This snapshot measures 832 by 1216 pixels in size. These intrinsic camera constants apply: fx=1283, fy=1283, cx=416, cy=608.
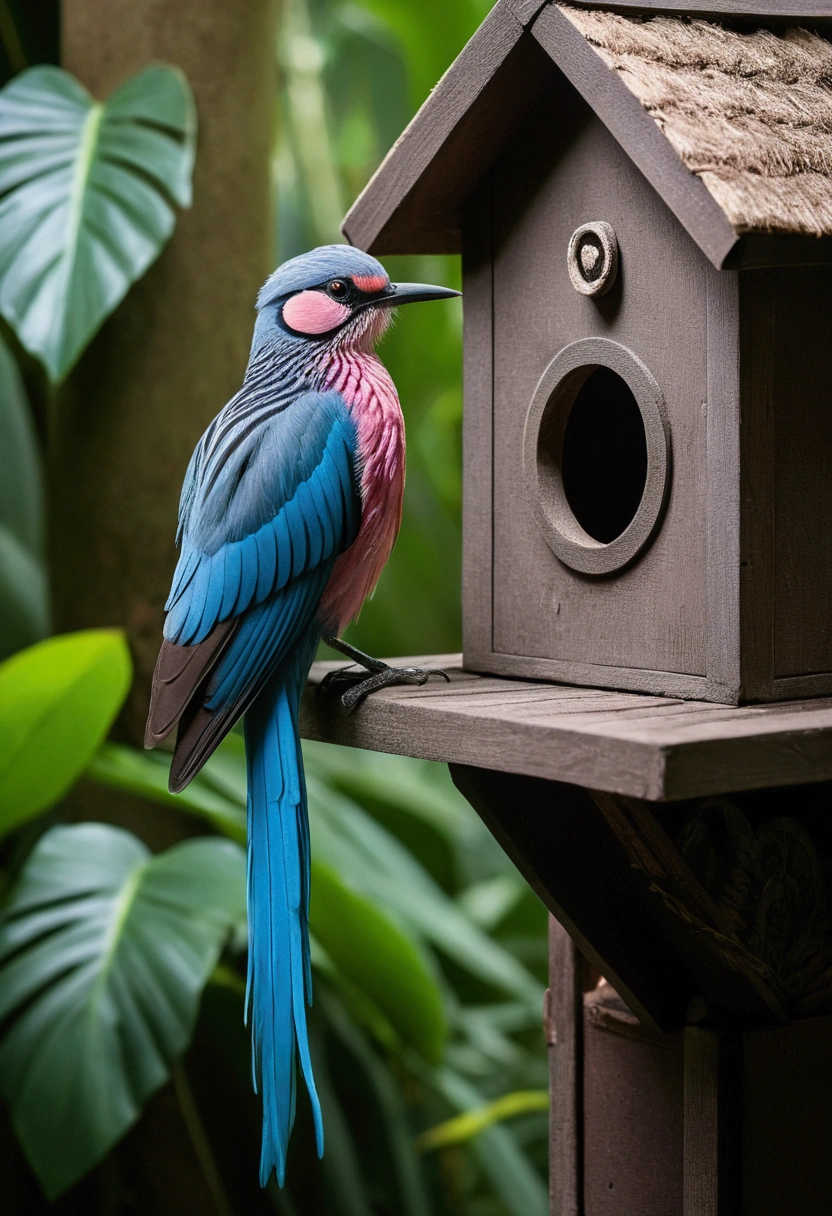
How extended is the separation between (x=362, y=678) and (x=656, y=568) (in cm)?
28

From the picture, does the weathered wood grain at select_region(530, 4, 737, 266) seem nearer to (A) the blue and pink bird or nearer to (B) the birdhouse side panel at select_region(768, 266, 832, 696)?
(B) the birdhouse side panel at select_region(768, 266, 832, 696)

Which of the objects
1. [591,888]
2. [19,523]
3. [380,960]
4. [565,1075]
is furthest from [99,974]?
[19,523]

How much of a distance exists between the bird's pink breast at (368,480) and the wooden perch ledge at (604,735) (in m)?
0.10

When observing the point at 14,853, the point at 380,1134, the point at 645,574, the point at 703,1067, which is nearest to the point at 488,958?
the point at 380,1134

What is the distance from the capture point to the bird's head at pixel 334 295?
1144 mm

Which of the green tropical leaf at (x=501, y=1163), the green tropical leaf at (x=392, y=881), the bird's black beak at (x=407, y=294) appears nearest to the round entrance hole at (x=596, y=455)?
the bird's black beak at (x=407, y=294)

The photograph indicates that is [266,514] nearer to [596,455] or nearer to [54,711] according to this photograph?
[596,455]

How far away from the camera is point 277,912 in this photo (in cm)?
Result: 103

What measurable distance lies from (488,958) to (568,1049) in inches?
30.5

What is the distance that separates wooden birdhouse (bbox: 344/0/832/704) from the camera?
96cm

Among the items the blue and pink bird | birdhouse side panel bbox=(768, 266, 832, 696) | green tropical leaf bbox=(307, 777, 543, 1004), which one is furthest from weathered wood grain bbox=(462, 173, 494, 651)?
green tropical leaf bbox=(307, 777, 543, 1004)

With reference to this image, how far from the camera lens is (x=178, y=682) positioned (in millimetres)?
1039

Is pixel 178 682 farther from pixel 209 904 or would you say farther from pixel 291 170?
pixel 291 170

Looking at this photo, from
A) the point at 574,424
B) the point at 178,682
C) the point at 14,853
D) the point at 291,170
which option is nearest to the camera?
the point at 178,682
